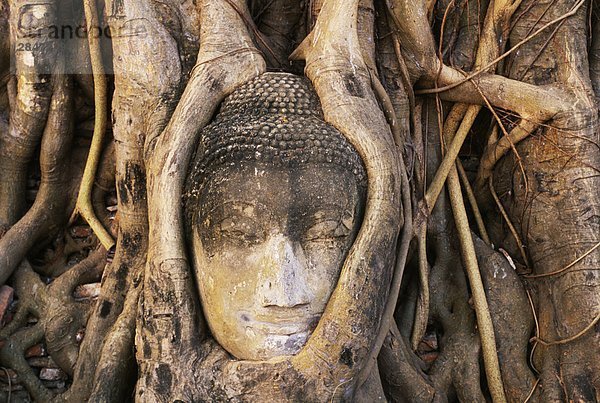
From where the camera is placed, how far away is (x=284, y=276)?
2.25 m

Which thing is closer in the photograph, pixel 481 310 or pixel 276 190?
pixel 276 190

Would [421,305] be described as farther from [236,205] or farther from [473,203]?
[236,205]

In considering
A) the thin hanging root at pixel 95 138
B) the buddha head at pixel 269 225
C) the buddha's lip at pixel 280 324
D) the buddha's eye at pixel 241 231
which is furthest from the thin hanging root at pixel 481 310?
the thin hanging root at pixel 95 138

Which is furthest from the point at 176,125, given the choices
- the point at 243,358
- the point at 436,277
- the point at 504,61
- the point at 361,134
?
the point at 504,61

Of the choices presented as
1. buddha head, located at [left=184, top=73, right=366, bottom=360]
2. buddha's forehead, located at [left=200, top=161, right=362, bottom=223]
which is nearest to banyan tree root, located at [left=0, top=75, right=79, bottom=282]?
buddha head, located at [left=184, top=73, right=366, bottom=360]

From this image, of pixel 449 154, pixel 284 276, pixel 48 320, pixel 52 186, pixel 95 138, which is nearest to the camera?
pixel 284 276

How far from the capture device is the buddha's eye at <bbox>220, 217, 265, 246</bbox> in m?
2.31

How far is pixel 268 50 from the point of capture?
313 centimetres

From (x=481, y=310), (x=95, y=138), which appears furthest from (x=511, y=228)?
(x=95, y=138)

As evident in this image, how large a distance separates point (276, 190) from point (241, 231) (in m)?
0.18

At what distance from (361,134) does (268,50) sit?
874 millimetres

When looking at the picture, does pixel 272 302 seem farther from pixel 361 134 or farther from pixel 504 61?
pixel 504 61

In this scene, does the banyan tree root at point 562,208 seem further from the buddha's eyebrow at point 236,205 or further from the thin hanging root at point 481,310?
the buddha's eyebrow at point 236,205

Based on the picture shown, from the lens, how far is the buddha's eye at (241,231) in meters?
2.31
